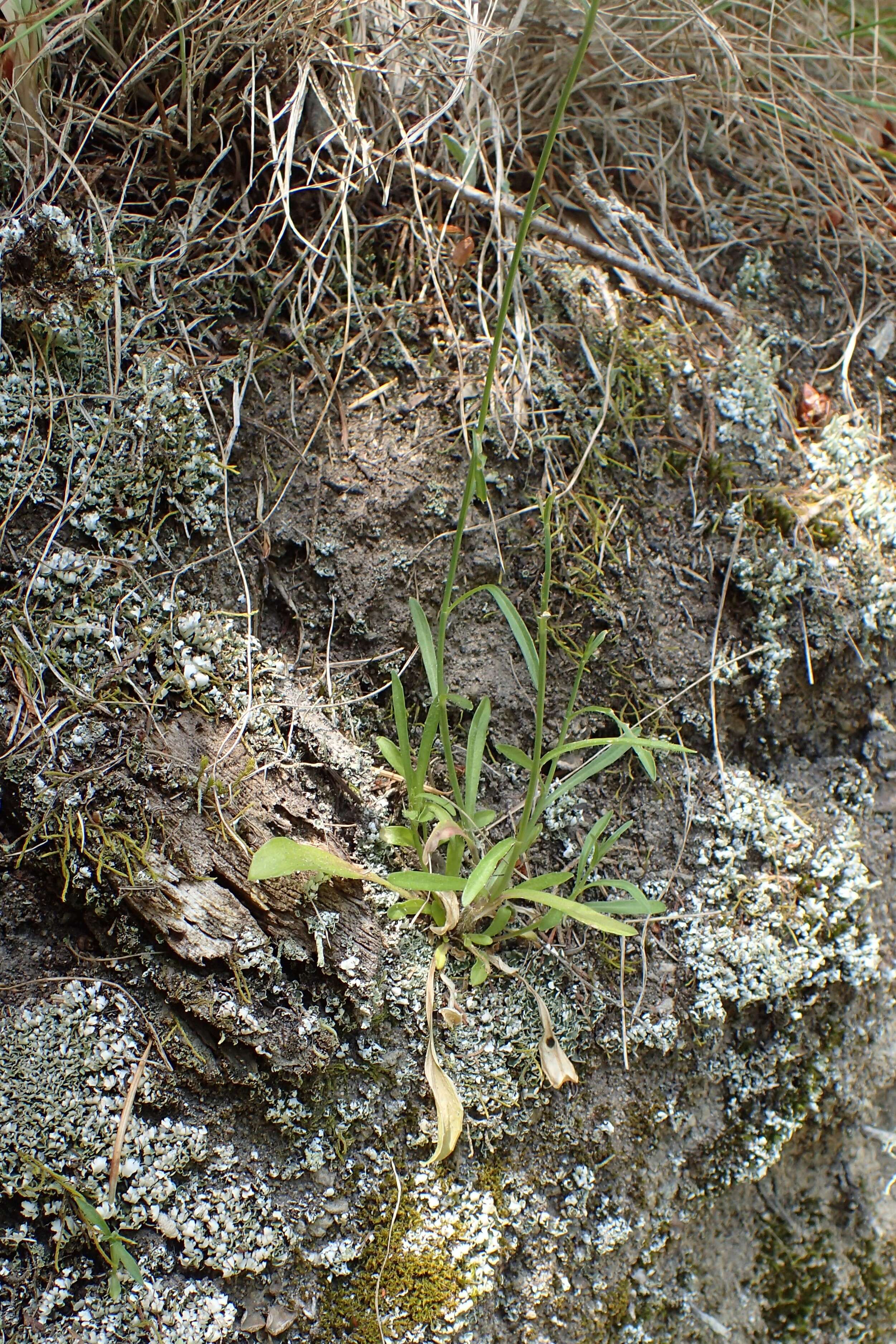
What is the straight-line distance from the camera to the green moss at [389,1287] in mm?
1438

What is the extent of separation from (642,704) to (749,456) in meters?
0.67

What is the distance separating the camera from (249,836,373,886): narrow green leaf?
135 cm

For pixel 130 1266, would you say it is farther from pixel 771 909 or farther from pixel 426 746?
pixel 771 909

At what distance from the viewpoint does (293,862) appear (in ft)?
4.58

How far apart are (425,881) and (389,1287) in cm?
70

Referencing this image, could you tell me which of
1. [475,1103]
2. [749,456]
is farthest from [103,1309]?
[749,456]

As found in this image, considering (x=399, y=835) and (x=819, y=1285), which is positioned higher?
(x=399, y=835)

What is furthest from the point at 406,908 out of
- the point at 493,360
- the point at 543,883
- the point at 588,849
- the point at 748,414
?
the point at 748,414

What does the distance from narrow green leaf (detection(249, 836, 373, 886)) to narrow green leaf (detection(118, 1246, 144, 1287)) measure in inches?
23.8

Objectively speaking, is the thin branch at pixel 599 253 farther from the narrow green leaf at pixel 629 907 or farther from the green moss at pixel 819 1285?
the green moss at pixel 819 1285

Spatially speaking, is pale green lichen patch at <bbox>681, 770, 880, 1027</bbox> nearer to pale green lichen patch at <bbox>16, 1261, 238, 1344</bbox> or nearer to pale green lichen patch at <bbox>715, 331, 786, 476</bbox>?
pale green lichen patch at <bbox>715, 331, 786, 476</bbox>

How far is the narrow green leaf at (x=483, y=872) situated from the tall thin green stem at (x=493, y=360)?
0.13m

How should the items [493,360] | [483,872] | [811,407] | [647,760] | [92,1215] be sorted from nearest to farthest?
[493,360]
[92,1215]
[483,872]
[647,760]
[811,407]

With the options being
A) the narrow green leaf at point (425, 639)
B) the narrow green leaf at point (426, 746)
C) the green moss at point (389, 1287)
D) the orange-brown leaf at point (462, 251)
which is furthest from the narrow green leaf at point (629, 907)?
the orange-brown leaf at point (462, 251)
